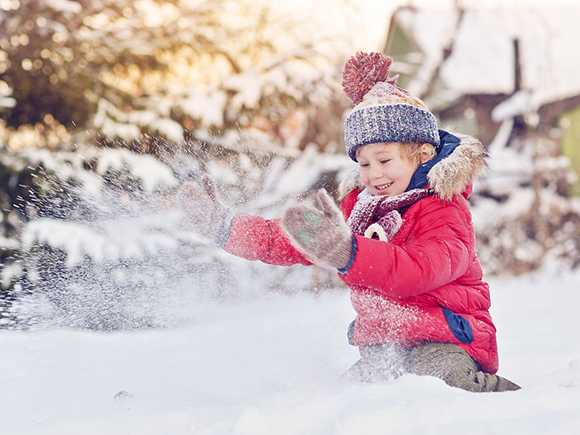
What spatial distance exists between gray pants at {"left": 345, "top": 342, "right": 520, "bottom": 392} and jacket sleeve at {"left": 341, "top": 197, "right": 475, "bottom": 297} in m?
0.26

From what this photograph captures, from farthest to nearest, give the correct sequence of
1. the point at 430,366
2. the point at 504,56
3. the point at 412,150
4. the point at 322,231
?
the point at 504,56 < the point at 412,150 < the point at 430,366 < the point at 322,231

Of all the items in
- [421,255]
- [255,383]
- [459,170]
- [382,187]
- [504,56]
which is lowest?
[255,383]

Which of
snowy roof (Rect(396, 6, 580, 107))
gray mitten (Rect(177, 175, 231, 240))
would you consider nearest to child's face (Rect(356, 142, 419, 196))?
gray mitten (Rect(177, 175, 231, 240))

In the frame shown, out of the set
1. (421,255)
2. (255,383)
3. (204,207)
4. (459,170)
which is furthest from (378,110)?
(255,383)

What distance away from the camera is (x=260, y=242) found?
2070mm

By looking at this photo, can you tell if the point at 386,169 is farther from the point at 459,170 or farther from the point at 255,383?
the point at 255,383

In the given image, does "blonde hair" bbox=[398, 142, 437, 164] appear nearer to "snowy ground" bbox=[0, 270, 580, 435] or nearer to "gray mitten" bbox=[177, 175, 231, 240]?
"gray mitten" bbox=[177, 175, 231, 240]

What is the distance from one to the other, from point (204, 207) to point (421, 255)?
0.85m

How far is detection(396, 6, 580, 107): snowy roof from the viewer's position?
7.18 m

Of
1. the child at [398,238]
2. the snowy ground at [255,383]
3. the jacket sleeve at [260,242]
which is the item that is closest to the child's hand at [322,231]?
the child at [398,238]

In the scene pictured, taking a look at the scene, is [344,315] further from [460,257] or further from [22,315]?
[22,315]

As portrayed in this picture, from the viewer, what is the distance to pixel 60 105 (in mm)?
5465

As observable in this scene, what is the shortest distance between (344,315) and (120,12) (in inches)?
177

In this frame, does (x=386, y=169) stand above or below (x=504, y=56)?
below
